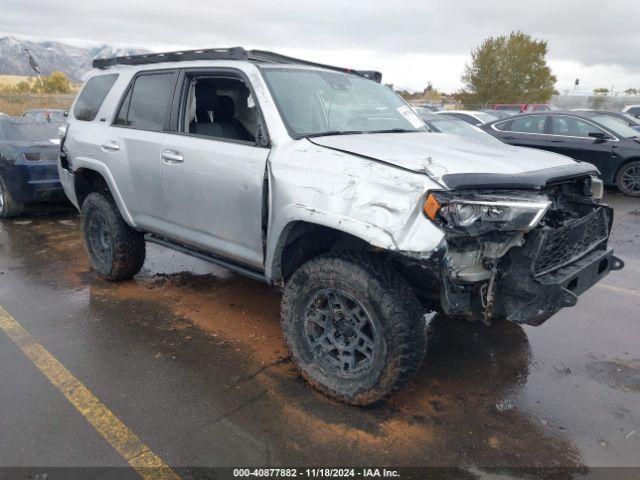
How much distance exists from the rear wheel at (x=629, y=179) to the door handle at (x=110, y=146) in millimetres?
9095

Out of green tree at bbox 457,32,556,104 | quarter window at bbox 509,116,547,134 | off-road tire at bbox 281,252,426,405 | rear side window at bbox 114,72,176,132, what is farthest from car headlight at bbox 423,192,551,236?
green tree at bbox 457,32,556,104

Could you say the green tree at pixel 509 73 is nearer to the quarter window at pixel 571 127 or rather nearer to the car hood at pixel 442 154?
the quarter window at pixel 571 127

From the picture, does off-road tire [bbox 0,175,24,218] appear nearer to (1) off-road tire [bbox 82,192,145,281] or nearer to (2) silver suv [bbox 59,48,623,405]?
(1) off-road tire [bbox 82,192,145,281]

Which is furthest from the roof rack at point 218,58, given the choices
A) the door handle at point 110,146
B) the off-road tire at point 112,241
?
the off-road tire at point 112,241

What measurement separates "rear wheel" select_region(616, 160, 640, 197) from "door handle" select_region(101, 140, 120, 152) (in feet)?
29.8

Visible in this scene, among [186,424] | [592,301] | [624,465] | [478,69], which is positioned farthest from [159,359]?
[478,69]

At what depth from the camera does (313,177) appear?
2.93 metres

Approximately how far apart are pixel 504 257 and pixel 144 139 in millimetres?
2943

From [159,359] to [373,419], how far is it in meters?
1.58

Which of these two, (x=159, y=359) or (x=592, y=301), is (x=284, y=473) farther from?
(x=592, y=301)

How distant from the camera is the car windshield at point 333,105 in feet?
11.2

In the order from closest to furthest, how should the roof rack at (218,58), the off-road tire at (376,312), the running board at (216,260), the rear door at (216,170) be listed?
the off-road tire at (376,312) < the rear door at (216,170) < the running board at (216,260) < the roof rack at (218,58)

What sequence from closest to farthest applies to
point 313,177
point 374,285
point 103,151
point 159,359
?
point 374,285
point 313,177
point 159,359
point 103,151

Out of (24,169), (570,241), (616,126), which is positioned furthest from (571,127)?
(24,169)
